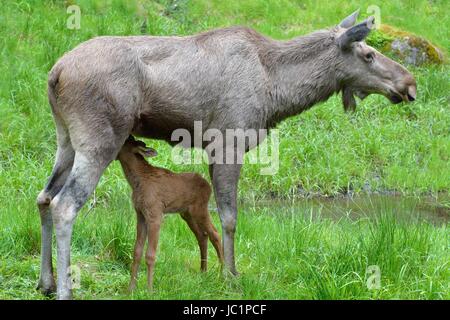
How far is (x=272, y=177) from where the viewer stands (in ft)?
36.3

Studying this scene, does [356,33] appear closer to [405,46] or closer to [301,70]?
[301,70]

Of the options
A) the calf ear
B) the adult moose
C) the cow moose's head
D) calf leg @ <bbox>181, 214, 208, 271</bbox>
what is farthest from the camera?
the calf ear

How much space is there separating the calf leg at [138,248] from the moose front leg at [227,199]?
2.18 ft

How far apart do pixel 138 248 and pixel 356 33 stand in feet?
8.43

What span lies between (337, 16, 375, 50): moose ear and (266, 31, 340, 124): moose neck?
11 centimetres

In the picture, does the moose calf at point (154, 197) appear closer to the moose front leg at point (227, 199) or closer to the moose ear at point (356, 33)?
the moose front leg at point (227, 199)

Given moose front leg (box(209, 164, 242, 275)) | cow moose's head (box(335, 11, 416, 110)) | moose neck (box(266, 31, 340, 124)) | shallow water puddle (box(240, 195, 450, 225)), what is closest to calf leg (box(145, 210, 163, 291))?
moose front leg (box(209, 164, 242, 275))

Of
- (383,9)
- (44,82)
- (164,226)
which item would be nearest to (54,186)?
(164,226)

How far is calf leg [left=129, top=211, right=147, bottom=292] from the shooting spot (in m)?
6.34

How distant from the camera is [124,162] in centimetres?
652

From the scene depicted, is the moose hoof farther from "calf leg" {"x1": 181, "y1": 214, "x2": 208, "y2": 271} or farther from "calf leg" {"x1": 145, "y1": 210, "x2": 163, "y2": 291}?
"calf leg" {"x1": 181, "y1": 214, "x2": 208, "y2": 271}

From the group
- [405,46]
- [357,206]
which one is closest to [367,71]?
[357,206]

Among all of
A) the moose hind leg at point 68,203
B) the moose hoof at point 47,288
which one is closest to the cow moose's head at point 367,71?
the moose hind leg at point 68,203

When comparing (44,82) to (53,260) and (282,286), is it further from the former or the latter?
(282,286)
